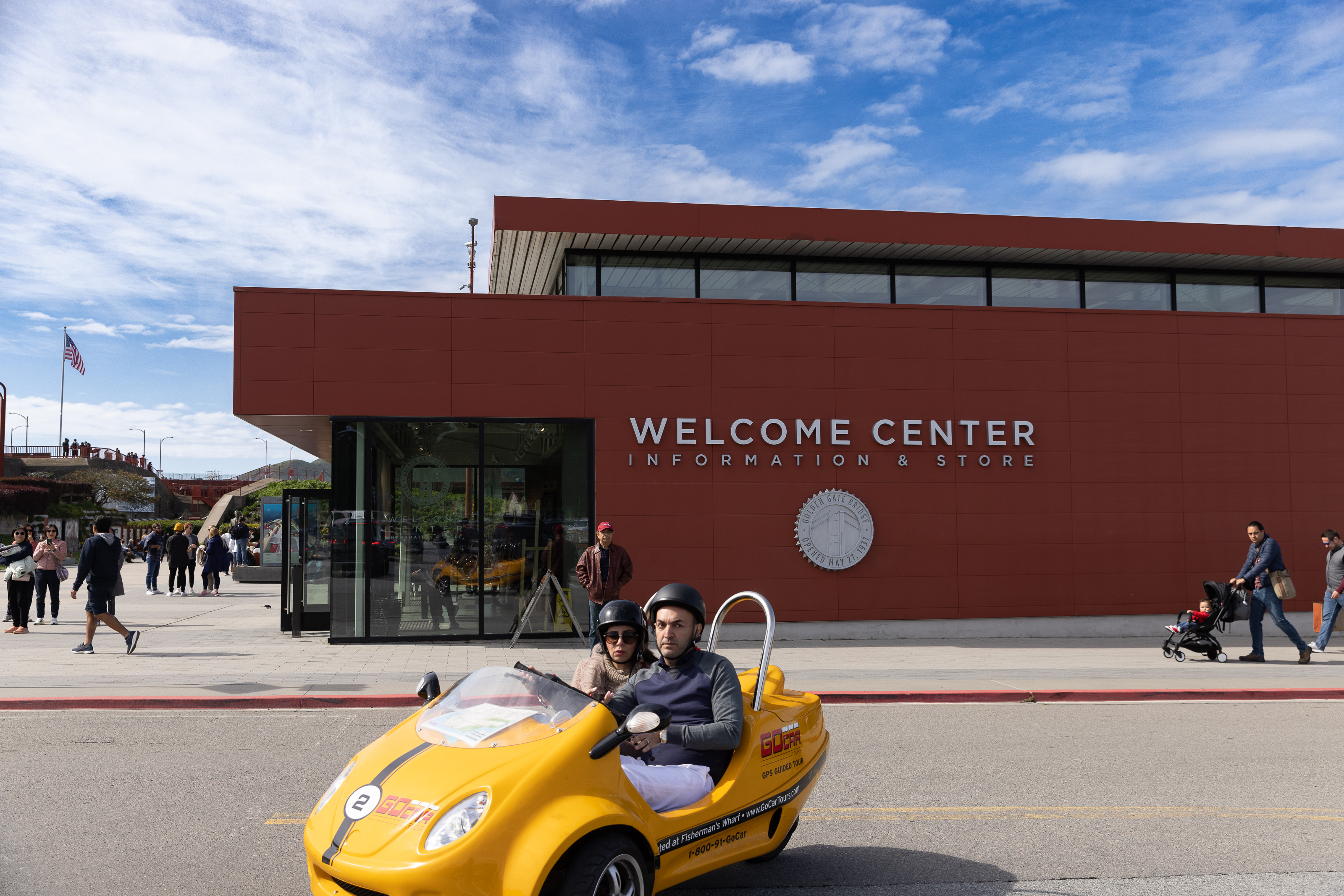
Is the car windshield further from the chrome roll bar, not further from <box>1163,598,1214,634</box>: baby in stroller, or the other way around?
<box>1163,598,1214,634</box>: baby in stroller

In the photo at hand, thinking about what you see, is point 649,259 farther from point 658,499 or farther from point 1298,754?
point 1298,754

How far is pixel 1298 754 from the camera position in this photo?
25.5 ft

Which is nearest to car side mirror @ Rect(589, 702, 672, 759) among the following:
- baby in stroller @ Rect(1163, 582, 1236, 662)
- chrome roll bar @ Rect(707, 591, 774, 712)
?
chrome roll bar @ Rect(707, 591, 774, 712)

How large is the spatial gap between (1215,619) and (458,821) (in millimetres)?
13357

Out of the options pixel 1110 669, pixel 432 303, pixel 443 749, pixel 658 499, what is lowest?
pixel 1110 669

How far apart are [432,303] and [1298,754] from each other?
482 inches

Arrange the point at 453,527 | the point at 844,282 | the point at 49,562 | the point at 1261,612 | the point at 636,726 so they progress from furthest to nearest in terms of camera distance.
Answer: the point at 844,282
the point at 49,562
the point at 453,527
the point at 1261,612
the point at 636,726

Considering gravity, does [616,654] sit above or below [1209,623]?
above

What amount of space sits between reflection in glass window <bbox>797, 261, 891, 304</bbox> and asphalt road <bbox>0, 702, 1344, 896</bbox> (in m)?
9.35

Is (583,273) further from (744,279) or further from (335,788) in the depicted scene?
(335,788)

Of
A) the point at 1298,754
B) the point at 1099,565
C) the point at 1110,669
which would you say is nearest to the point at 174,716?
the point at 1298,754

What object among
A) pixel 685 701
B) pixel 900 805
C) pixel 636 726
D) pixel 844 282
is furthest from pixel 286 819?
pixel 844 282

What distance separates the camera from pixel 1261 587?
13711mm

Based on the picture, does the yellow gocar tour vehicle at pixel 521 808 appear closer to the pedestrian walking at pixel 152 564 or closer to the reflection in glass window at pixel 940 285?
the reflection in glass window at pixel 940 285
